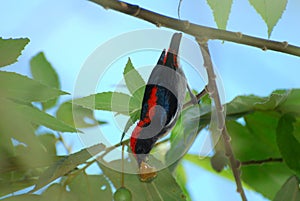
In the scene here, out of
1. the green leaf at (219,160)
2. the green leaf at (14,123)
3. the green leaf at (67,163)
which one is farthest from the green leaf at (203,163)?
the green leaf at (14,123)

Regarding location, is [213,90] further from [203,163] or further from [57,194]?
[203,163]

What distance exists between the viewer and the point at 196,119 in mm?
1101

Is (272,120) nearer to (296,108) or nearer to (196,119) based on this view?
(296,108)

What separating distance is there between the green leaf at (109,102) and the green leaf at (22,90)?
7 centimetres

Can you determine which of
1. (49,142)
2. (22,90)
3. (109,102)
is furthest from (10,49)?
(49,142)

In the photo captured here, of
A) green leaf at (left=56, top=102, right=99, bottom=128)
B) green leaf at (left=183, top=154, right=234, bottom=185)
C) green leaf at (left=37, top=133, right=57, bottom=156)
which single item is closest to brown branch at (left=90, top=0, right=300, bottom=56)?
green leaf at (left=56, top=102, right=99, bottom=128)

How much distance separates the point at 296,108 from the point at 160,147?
353 mm

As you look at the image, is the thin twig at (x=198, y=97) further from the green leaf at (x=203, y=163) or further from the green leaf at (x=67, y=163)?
the green leaf at (x=203, y=163)

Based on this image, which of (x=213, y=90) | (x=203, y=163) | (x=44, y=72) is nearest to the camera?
(x=213, y=90)

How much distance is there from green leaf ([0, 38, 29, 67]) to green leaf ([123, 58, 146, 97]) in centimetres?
17

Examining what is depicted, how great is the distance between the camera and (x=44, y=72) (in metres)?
1.39

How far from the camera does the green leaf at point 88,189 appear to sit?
103 centimetres

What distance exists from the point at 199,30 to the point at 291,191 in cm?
45

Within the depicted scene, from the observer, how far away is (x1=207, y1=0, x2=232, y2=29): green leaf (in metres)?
0.85
